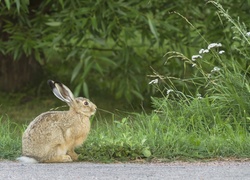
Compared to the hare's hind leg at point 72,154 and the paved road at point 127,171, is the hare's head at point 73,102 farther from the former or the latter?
the paved road at point 127,171

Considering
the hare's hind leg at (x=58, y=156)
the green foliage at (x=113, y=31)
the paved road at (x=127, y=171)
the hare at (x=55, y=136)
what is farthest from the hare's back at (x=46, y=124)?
the green foliage at (x=113, y=31)

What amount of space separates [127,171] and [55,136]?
94 cm

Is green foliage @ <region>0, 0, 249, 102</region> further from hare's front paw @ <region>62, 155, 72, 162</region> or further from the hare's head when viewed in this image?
hare's front paw @ <region>62, 155, 72, 162</region>

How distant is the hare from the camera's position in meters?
9.39

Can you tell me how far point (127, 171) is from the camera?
891 cm

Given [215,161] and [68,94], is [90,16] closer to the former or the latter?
[68,94]

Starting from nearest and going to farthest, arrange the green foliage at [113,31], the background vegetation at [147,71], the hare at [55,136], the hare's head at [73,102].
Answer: the hare at [55,136] < the hare's head at [73,102] < the background vegetation at [147,71] < the green foliage at [113,31]

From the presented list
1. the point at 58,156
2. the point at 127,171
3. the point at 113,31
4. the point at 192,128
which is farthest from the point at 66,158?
the point at 113,31

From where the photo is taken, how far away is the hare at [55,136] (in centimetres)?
939

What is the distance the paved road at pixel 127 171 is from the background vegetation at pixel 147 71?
341 mm

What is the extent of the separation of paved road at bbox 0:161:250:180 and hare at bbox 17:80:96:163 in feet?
0.49

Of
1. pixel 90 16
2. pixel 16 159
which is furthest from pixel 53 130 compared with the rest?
pixel 90 16

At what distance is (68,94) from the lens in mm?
9789

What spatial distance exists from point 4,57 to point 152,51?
2.28m
